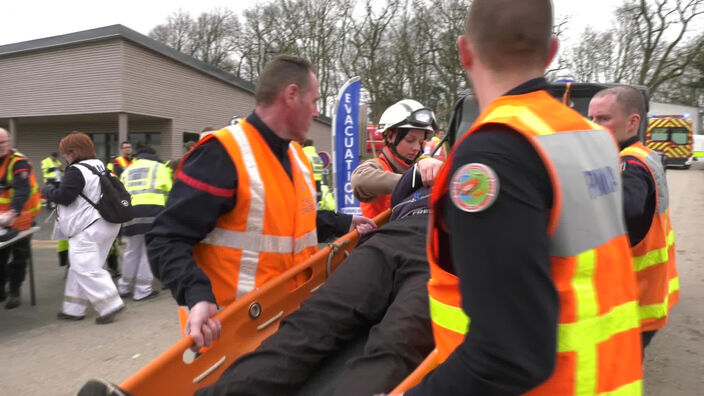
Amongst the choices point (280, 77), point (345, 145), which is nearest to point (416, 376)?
point (280, 77)

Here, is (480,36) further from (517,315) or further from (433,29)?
(433,29)

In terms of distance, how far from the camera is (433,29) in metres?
26.0

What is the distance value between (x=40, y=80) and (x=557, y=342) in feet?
71.5

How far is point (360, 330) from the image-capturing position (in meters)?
2.33

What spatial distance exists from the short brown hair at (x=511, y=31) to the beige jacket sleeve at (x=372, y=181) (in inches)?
98.6

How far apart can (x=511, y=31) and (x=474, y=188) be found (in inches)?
15.3

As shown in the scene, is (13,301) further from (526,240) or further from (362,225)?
(526,240)

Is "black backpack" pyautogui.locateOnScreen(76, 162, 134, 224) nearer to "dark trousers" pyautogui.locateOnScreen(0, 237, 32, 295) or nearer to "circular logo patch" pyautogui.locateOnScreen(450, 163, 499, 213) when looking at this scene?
"dark trousers" pyautogui.locateOnScreen(0, 237, 32, 295)

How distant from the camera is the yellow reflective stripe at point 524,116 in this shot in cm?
101

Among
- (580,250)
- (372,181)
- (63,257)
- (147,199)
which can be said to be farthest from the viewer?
(63,257)

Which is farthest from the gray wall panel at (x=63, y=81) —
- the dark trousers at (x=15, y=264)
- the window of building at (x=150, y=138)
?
the dark trousers at (x=15, y=264)

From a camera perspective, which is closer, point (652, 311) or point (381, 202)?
point (652, 311)

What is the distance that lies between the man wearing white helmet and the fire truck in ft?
88.1

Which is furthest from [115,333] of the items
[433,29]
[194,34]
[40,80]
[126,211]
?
[194,34]
